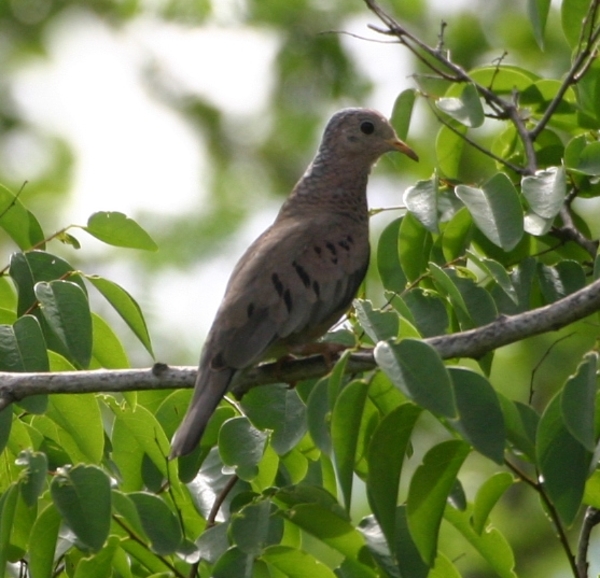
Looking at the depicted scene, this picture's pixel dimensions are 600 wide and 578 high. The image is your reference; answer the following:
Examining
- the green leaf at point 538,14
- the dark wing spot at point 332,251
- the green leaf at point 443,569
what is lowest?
the green leaf at point 443,569

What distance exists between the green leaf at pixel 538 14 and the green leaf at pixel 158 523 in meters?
1.68

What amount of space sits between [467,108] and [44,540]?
168 cm

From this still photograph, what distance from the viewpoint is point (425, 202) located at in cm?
286

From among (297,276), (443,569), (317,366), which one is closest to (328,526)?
(443,569)

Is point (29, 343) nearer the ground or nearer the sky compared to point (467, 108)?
nearer the ground

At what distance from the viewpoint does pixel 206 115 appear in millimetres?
7461

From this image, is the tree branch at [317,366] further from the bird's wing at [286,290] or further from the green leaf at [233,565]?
the green leaf at [233,565]

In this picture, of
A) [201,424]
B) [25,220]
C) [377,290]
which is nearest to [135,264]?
[377,290]

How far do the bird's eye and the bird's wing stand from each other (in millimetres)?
740

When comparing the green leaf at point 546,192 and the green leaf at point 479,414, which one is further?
the green leaf at point 546,192

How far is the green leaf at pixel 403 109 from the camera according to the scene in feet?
11.3

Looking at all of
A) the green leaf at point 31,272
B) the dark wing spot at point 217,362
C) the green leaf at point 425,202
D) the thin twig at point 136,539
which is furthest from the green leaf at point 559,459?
the green leaf at point 31,272

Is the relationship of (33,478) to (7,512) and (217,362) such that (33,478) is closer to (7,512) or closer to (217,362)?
(7,512)

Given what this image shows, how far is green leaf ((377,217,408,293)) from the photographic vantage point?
3.14 m
